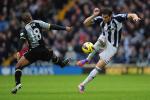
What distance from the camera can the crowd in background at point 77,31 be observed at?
26891 mm

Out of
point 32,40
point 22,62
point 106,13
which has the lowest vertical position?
point 22,62

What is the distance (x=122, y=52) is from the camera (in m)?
26.8

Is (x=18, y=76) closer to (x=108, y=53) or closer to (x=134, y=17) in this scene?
(x=108, y=53)

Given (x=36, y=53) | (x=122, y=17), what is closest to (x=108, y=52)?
(x=122, y=17)

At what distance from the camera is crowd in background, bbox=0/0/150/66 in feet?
88.2

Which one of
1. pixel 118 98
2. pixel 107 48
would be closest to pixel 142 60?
pixel 107 48

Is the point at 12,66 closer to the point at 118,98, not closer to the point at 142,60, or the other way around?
the point at 142,60

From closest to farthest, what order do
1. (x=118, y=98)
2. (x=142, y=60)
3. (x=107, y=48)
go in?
(x=118, y=98) < (x=107, y=48) < (x=142, y=60)

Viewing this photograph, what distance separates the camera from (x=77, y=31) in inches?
1090

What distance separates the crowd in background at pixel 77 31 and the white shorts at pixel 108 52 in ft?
33.0

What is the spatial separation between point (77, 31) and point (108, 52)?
11715 mm

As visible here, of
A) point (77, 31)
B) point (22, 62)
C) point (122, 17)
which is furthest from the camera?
point (77, 31)

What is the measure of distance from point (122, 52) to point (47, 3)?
4.71 metres

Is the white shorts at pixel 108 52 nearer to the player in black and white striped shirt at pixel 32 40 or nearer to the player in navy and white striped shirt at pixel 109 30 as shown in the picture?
the player in navy and white striped shirt at pixel 109 30
